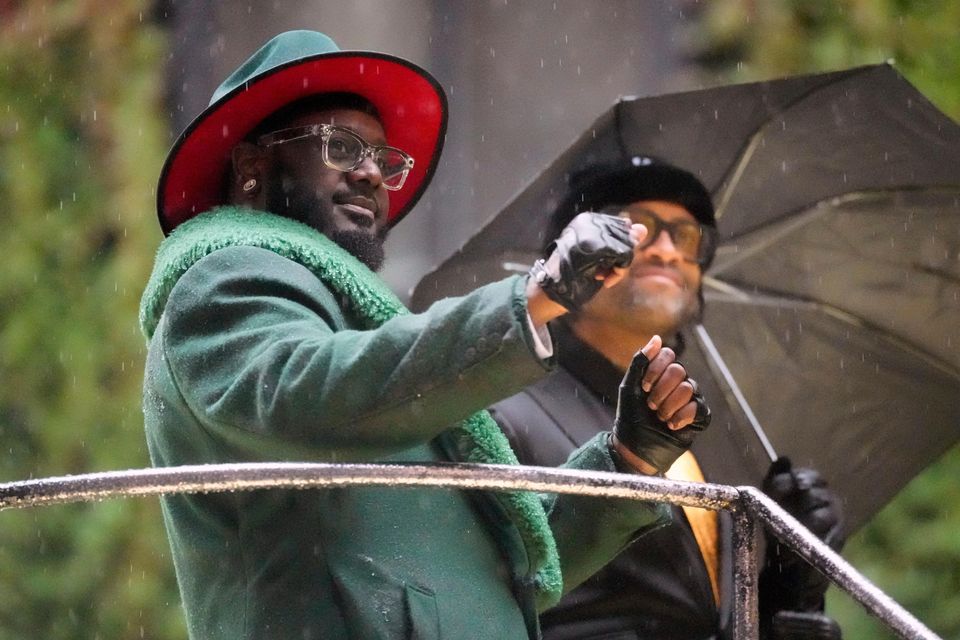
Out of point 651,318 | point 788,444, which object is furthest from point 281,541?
point 788,444

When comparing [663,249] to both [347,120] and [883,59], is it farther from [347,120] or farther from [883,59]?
[883,59]

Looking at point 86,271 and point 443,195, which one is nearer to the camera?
→ point 443,195

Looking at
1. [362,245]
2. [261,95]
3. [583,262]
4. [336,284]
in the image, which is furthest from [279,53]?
[583,262]

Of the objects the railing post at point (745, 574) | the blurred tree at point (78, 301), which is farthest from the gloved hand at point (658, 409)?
the blurred tree at point (78, 301)

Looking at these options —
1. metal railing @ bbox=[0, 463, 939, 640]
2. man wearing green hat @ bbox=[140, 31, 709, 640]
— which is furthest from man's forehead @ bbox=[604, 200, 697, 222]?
metal railing @ bbox=[0, 463, 939, 640]

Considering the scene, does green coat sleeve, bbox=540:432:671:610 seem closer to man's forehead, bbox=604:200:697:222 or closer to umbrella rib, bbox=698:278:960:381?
man's forehead, bbox=604:200:697:222

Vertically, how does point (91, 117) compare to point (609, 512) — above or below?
above

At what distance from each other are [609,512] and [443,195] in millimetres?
3019

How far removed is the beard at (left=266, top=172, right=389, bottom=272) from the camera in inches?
104

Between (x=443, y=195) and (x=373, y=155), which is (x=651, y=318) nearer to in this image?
(x=373, y=155)

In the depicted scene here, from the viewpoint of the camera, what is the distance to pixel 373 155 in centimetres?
275

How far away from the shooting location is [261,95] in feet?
8.90

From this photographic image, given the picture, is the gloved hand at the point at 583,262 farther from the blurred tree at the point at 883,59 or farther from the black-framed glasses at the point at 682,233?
the blurred tree at the point at 883,59

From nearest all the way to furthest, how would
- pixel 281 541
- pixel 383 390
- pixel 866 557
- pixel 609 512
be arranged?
pixel 383 390 → pixel 281 541 → pixel 609 512 → pixel 866 557
